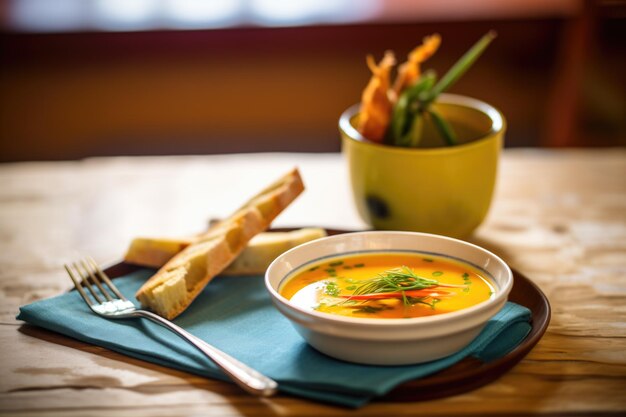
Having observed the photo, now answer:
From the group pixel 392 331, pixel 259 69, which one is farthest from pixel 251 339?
pixel 259 69

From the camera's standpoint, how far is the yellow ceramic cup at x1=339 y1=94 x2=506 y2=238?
1369mm

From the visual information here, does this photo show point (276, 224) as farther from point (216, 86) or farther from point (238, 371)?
point (216, 86)

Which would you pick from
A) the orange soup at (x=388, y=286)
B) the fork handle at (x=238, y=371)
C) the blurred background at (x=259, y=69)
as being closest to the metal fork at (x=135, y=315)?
the fork handle at (x=238, y=371)

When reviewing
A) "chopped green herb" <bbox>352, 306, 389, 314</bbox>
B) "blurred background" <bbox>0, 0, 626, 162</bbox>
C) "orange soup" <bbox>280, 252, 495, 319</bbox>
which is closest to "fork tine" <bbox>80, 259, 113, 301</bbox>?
"orange soup" <bbox>280, 252, 495, 319</bbox>

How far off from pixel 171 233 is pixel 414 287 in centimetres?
69

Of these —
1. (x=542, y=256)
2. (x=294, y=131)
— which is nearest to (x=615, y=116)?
(x=294, y=131)

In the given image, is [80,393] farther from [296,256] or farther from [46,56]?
[46,56]

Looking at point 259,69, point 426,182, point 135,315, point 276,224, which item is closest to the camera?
point 135,315

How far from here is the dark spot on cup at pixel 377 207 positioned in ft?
4.67

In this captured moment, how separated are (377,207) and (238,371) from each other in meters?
0.58

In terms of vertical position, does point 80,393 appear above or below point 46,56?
below

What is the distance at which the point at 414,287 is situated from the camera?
997 millimetres

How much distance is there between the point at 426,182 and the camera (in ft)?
4.52

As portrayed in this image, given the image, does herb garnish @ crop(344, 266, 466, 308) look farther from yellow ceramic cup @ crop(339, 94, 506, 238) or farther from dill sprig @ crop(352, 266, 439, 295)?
yellow ceramic cup @ crop(339, 94, 506, 238)
